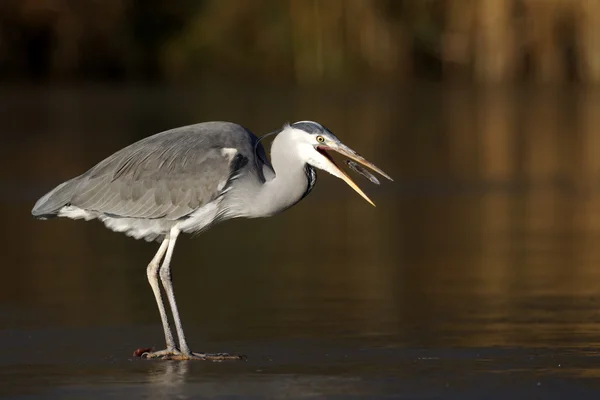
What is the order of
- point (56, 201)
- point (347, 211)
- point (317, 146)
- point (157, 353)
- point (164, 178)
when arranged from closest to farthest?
point (157, 353)
point (317, 146)
point (164, 178)
point (56, 201)
point (347, 211)

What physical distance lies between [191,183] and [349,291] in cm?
183

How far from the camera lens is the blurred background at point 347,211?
750 cm

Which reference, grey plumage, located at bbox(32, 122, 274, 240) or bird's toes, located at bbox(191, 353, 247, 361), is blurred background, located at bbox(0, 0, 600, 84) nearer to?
grey plumage, located at bbox(32, 122, 274, 240)

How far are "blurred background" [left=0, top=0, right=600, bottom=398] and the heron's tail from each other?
0.60 m

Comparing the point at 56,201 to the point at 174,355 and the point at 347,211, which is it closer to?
the point at 174,355

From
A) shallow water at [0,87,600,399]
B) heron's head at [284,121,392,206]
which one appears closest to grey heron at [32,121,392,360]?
heron's head at [284,121,392,206]

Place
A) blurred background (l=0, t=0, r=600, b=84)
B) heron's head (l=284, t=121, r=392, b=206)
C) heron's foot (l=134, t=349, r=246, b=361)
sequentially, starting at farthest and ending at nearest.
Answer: blurred background (l=0, t=0, r=600, b=84), heron's head (l=284, t=121, r=392, b=206), heron's foot (l=134, t=349, r=246, b=361)

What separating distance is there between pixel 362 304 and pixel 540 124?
15.5 metres

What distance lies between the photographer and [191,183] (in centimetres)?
800

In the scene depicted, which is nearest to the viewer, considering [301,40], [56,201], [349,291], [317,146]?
[317,146]

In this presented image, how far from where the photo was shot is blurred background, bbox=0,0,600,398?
750cm

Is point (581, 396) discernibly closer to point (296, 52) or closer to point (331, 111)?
point (331, 111)

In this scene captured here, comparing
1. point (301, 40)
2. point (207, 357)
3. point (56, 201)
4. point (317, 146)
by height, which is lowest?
point (207, 357)

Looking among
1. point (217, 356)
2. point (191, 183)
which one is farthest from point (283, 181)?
point (217, 356)
